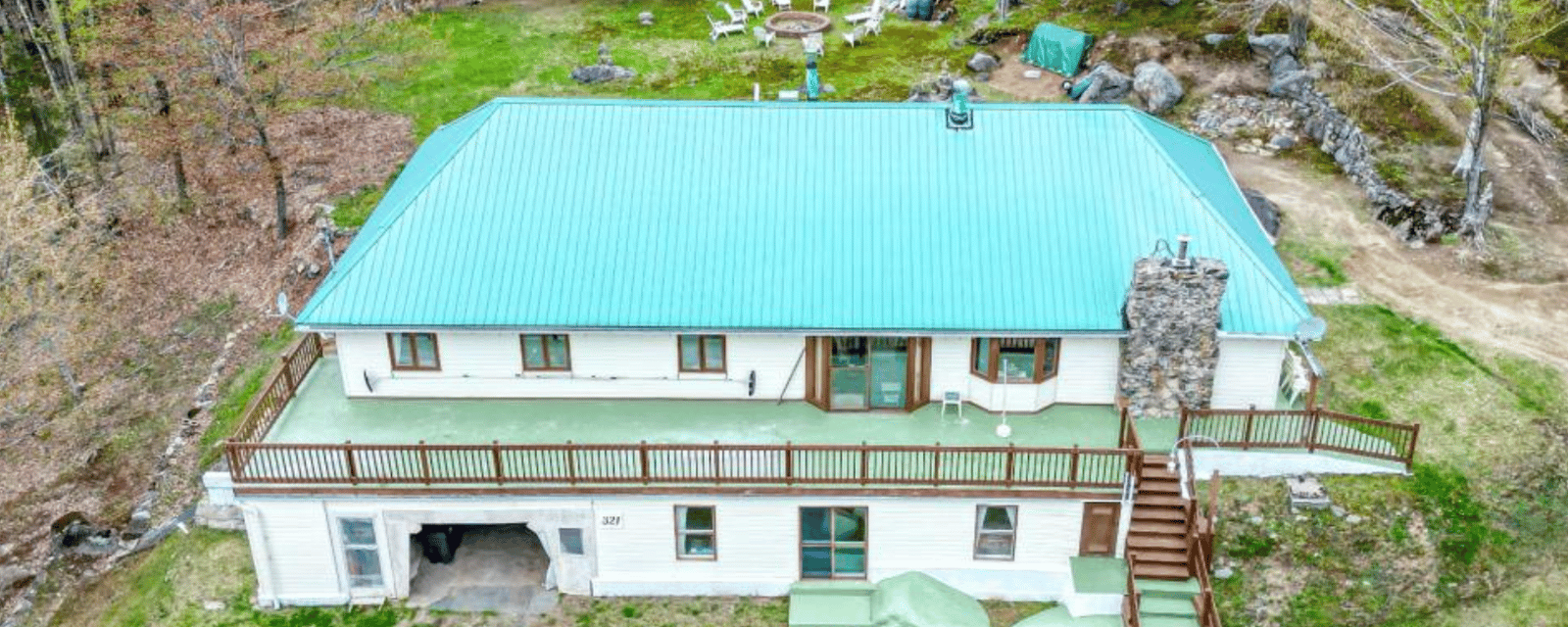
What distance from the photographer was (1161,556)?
79.5 ft

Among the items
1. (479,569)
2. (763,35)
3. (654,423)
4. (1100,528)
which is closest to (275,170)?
(479,569)

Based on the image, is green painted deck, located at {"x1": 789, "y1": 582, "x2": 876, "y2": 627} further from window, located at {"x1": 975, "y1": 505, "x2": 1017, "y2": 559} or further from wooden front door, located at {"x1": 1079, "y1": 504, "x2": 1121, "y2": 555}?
wooden front door, located at {"x1": 1079, "y1": 504, "x2": 1121, "y2": 555}

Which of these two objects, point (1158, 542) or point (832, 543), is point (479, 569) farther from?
point (1158, 542)

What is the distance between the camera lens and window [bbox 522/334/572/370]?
2595 centimetres

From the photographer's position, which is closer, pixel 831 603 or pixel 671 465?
pixel 671 465

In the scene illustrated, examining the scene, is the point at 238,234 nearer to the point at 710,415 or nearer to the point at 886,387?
the point at 710,415

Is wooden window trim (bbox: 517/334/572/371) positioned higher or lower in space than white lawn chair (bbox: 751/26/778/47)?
lower

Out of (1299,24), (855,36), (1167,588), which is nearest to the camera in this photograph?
(1167,588)

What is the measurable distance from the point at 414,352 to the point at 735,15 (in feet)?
101

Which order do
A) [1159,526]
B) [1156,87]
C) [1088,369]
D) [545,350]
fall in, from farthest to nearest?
[1156,87] → [545,350] → [1088,369] → [1159,526]

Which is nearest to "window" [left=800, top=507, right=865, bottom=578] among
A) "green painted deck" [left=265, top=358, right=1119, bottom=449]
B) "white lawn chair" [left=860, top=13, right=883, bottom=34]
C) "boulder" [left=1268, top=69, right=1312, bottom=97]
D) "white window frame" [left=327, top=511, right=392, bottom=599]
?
"green painted deck" [left=265, top=358, right=1119, bottom=449]

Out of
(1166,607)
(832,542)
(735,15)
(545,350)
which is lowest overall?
(1166,607)

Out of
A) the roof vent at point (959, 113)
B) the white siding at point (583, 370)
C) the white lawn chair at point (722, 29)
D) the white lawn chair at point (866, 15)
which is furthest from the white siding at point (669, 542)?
the white lawn chair at point (866, 15)

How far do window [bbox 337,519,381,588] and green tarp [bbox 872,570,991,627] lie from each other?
388 inches
